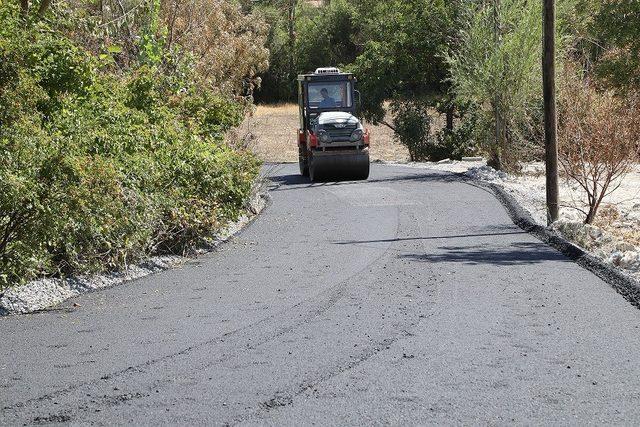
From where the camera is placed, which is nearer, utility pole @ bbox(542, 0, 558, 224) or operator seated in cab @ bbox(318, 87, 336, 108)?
utility pole @ bbox(542, 0, 558, 224)

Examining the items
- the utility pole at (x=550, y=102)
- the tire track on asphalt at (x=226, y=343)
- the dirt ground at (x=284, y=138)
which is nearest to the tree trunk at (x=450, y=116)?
the dirt ground at (x=284, y=138)

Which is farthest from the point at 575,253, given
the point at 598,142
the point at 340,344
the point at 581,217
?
the point at 340,344

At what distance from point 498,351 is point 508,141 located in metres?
27.2

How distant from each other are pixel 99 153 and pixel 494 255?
6.25 m

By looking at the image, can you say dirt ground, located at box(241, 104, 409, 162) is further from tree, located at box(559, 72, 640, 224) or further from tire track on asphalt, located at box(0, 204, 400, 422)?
tire track on asphalt, located at box(0, 204, 400, 422)

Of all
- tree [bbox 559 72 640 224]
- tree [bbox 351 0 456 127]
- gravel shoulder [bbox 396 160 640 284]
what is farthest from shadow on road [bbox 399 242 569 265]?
tree [bbox 351 0 456 127]

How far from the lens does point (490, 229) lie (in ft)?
67.4

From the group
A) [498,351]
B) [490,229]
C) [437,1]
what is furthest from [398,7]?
[498,351]

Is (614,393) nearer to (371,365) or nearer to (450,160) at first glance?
(371,365)

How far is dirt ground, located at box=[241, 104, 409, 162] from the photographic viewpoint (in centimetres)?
5256

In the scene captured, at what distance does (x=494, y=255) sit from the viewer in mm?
16797

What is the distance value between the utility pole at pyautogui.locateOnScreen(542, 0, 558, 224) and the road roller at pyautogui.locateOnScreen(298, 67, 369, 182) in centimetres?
1361

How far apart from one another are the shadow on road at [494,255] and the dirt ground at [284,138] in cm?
2759

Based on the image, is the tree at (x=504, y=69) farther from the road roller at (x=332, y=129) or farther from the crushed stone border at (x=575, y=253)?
the crushed stone border at (x=575, y=253)
